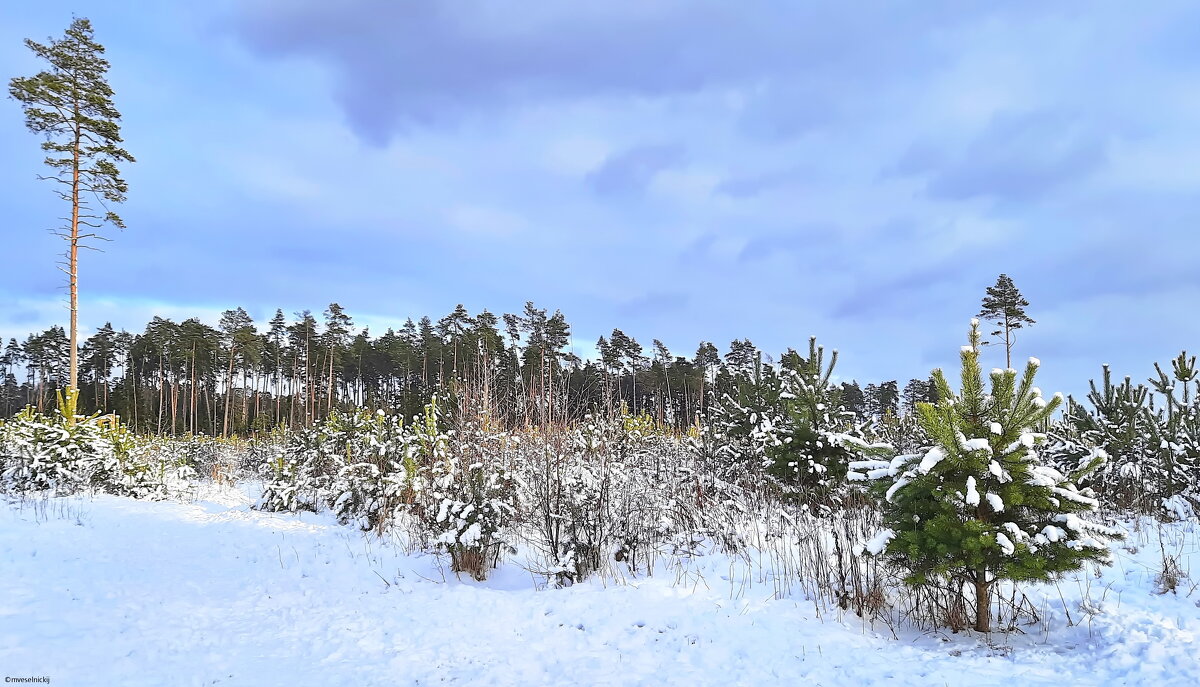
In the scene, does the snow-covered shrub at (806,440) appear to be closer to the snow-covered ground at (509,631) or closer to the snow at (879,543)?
the snow-covered ground at (509,631)

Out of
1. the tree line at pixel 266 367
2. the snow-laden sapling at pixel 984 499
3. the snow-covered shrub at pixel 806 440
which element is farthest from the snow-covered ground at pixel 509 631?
the tree line at pixel 266 367

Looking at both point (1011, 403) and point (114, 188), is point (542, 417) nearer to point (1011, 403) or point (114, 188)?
point (1011, 403)

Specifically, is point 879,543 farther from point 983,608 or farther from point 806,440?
point 806,440

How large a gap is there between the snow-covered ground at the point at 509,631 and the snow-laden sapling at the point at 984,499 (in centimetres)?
55

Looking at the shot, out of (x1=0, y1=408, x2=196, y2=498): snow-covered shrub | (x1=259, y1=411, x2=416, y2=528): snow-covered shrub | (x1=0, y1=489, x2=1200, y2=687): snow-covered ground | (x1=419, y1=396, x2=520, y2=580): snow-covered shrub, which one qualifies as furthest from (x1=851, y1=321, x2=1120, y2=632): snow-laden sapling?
(x1=0, y1=408, x2=196, y2=498): snow-covered shrub

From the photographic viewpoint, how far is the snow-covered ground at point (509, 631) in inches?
151

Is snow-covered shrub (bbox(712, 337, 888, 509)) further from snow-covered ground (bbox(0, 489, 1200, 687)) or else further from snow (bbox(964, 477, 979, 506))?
snow (bbox(964, 477, 979, 506))

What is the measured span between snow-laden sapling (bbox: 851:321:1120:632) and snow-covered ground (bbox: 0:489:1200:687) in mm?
548

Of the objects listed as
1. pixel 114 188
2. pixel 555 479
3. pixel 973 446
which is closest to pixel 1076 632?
pixel 973 446

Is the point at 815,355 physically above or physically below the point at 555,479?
above

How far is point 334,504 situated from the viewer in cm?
1002

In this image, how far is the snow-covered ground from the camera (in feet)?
12.6

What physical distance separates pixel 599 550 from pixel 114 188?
20616 mm

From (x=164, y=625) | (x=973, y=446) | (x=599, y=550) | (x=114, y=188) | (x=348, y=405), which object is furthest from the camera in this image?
(x=114, y=188)
